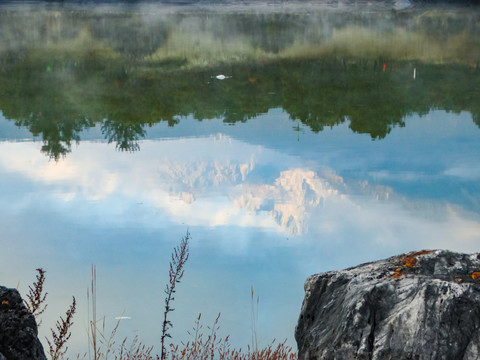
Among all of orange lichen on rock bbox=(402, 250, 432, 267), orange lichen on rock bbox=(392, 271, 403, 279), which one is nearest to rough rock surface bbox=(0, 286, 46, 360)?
orange lichen on rock bbox=(392, 271, 403, 279)

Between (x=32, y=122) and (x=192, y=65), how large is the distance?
12673 millimetres

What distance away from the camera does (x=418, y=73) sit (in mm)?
27750

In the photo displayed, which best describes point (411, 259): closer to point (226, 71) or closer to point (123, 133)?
point (123, 133)

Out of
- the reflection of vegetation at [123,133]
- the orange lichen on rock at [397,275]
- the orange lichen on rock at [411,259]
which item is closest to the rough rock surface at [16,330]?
the orange lichen on rock at [397,275]

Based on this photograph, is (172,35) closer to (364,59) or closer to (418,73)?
(364,59)

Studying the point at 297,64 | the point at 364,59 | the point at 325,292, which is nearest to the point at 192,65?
the point at 297,64

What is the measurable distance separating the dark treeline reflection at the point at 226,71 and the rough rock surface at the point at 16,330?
39.0ft

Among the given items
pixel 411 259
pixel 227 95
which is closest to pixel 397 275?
pixel 411 259

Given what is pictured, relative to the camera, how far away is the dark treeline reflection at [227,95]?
1834cm

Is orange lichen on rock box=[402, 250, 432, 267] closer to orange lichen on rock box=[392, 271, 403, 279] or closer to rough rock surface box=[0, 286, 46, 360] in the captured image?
orange lichen on rock box=[392, 271, 403, 279]

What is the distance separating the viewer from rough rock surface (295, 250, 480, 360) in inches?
116

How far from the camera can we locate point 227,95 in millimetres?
22156

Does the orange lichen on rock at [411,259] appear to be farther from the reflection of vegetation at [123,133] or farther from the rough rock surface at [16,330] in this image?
the reflection of vegetation at [123,133]

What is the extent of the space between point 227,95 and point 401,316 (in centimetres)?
1943
